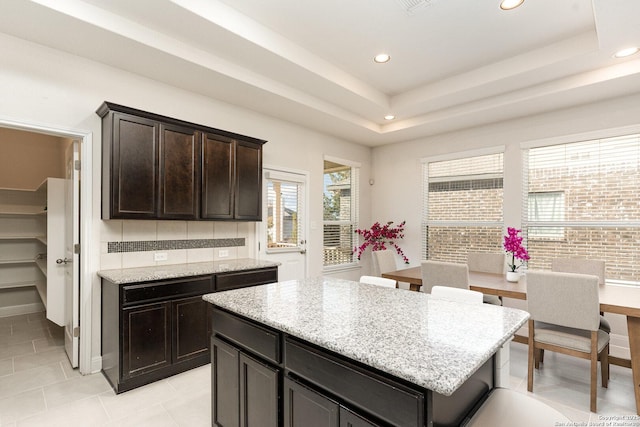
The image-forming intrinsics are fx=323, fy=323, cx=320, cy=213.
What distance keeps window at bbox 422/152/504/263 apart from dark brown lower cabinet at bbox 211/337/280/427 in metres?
4.03

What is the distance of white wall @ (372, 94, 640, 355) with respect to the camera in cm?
366

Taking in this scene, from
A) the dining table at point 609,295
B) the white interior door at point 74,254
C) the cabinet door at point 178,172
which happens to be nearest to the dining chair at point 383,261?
the dining table at point 609,295

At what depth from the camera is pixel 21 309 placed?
15.7 ft

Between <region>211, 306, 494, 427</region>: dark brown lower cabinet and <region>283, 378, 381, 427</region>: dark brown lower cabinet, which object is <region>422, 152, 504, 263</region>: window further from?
<region>283, 378, 381, 427</region>: dark brown lower cabinet

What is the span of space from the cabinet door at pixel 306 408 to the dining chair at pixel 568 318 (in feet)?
7.28

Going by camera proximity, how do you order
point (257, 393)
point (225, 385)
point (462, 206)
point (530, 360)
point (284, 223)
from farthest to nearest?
1. point (462, 206)
2. point (284, 223)
3. point (530, 360)
4. point (225, 385)
5. point (257, 393)

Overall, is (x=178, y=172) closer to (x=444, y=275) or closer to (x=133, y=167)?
(x=133, y=167)

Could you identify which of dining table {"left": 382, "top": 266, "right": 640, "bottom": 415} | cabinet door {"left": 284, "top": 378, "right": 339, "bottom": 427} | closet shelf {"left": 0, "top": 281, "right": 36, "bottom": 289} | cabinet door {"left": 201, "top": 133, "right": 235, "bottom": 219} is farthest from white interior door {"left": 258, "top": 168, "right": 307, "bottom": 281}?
closet shelf {"left": 0, "top": 281, "right": 36, "bottom": 289}

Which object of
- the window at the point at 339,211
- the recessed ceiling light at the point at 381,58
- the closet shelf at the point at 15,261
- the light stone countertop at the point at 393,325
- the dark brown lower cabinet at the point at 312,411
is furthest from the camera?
the window at the point at 339,211

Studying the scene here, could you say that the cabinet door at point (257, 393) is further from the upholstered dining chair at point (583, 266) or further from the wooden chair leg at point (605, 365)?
the upholstered dining chair at point (583, 266)

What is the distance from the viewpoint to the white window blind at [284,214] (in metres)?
4.40

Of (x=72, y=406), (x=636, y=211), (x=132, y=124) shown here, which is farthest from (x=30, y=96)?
(x=636, y=211)

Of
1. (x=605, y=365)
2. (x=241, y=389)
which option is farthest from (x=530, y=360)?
(x=241, y=389)

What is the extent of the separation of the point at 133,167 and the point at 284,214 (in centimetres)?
212
